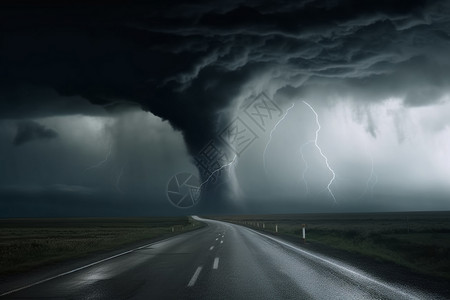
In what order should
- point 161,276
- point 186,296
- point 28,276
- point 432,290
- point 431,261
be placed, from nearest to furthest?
point 186,296
point 432,290
point 161,276
point 28,276
point 431,261

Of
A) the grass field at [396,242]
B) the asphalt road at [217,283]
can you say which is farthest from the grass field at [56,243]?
the grass field at [396,242]

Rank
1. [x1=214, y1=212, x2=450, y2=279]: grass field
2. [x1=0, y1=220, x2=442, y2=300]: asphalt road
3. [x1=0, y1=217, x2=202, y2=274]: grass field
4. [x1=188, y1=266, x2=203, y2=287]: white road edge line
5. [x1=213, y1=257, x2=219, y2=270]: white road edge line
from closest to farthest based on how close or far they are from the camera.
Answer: [x1=0, y1=220, x2=442, y2=300]: asphalt road, [x1=188, y1=266, x2=203, y2=287]: white road edge line, [x1=213, y1=257, x2=219, y2=270]: white road edge line, [x1=214, y1=212, x2=450, y2=279]: grass field, [x1=0, y1=217, x2=202, y2=274]: grass field

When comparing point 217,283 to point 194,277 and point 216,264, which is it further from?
point 216,264

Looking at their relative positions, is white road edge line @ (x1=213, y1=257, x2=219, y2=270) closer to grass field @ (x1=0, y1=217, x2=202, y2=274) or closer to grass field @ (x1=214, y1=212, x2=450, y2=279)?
grass field @ (x1=214, y1=212, x2=450, y2=279)

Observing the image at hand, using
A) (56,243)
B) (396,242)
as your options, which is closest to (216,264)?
(56,243)

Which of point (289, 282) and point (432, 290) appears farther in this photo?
point (289, 282)

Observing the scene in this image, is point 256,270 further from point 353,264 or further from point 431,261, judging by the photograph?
point 431,261

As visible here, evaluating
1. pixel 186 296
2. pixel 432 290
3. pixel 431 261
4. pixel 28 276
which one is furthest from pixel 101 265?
pixel 431 261

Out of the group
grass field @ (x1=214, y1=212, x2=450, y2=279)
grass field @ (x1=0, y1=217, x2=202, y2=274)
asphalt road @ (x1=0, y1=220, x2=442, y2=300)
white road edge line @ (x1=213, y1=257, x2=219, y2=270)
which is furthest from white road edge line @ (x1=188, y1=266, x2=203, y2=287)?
grass field @ (x1=214, y1=212, x2=450, y2=279)

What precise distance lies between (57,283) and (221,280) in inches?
148

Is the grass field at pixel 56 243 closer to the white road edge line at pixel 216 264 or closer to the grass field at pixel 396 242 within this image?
the white road edge line at pixel 216 264

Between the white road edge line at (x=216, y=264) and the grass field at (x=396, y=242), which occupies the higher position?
the white road edge line at (x=216, y=264)

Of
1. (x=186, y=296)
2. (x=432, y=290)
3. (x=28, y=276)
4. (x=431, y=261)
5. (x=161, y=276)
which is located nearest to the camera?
(x=186, y=296)

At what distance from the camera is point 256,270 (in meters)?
10.3
